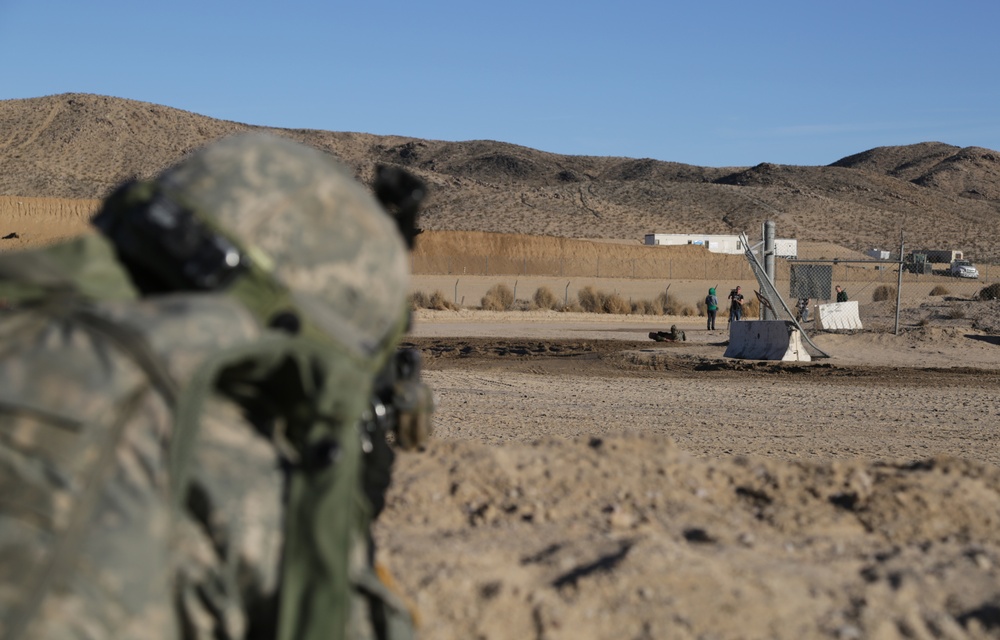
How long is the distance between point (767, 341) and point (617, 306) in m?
24.1

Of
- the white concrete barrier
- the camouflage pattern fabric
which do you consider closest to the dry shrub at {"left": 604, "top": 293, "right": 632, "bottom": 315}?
the white concrete barrier

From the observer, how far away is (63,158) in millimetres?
112125

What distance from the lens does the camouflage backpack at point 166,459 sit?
89.7 inches

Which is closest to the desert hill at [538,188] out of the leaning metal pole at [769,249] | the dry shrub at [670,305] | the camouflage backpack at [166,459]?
the dry shrub at [670,305]

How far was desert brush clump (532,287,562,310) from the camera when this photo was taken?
45156mm

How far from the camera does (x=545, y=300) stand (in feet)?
151

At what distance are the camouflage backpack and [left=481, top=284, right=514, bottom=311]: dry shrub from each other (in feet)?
133

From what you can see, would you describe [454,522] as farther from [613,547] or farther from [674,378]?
[674,378]

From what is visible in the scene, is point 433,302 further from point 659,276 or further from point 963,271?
point 963,271

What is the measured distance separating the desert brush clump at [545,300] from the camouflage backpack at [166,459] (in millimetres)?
41993

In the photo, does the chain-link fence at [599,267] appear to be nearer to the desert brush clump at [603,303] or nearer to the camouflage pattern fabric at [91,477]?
the desert brush clump at [603,303]

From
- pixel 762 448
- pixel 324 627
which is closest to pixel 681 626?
pixel 324 627

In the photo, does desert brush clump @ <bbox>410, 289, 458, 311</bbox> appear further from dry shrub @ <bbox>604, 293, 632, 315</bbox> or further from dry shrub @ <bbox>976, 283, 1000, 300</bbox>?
dry shrub @ <bbox>976, 283, 1000, 300</bbox>

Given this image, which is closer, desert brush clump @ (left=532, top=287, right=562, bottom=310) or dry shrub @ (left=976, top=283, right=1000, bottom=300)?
dry shrub @ (left=976, top=283, right=1000, bottom=300)
